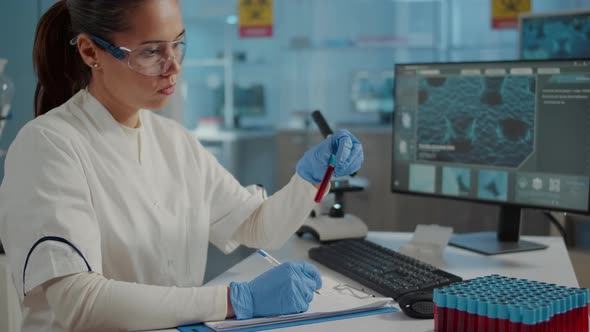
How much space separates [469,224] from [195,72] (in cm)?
316

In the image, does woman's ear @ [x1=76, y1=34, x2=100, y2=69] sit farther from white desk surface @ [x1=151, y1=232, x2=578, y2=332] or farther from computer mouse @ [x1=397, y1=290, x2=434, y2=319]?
computer mouse @ [x1=397, y1=290, x2=434, y2=319]

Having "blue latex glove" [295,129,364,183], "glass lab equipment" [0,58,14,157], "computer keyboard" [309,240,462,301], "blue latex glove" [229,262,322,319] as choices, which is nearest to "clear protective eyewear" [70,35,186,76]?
"blue latex glove" [295,129,364,183]

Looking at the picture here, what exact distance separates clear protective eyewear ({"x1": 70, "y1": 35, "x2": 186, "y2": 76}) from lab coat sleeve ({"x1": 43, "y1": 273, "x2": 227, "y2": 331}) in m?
0.44

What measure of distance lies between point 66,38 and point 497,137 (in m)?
1.10

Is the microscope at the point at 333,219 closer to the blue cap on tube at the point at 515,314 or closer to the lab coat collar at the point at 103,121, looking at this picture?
the lab coat collar at the point at 103,121

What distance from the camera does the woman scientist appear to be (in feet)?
3.85

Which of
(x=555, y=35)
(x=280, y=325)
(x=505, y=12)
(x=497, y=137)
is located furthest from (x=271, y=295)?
(x=505, y=12)

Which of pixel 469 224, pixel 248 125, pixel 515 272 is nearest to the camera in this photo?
pixel 515 272

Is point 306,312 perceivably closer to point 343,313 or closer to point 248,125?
point 343,313

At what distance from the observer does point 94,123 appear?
1.44 m

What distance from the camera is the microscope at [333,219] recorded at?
73.0 inches

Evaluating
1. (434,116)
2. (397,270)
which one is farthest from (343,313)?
(434,116)

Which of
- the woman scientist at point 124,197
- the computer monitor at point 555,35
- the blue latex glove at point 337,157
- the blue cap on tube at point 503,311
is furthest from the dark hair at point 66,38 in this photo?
the computer monitor at point 555,35

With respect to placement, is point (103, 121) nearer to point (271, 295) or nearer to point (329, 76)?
point (271, 295)
